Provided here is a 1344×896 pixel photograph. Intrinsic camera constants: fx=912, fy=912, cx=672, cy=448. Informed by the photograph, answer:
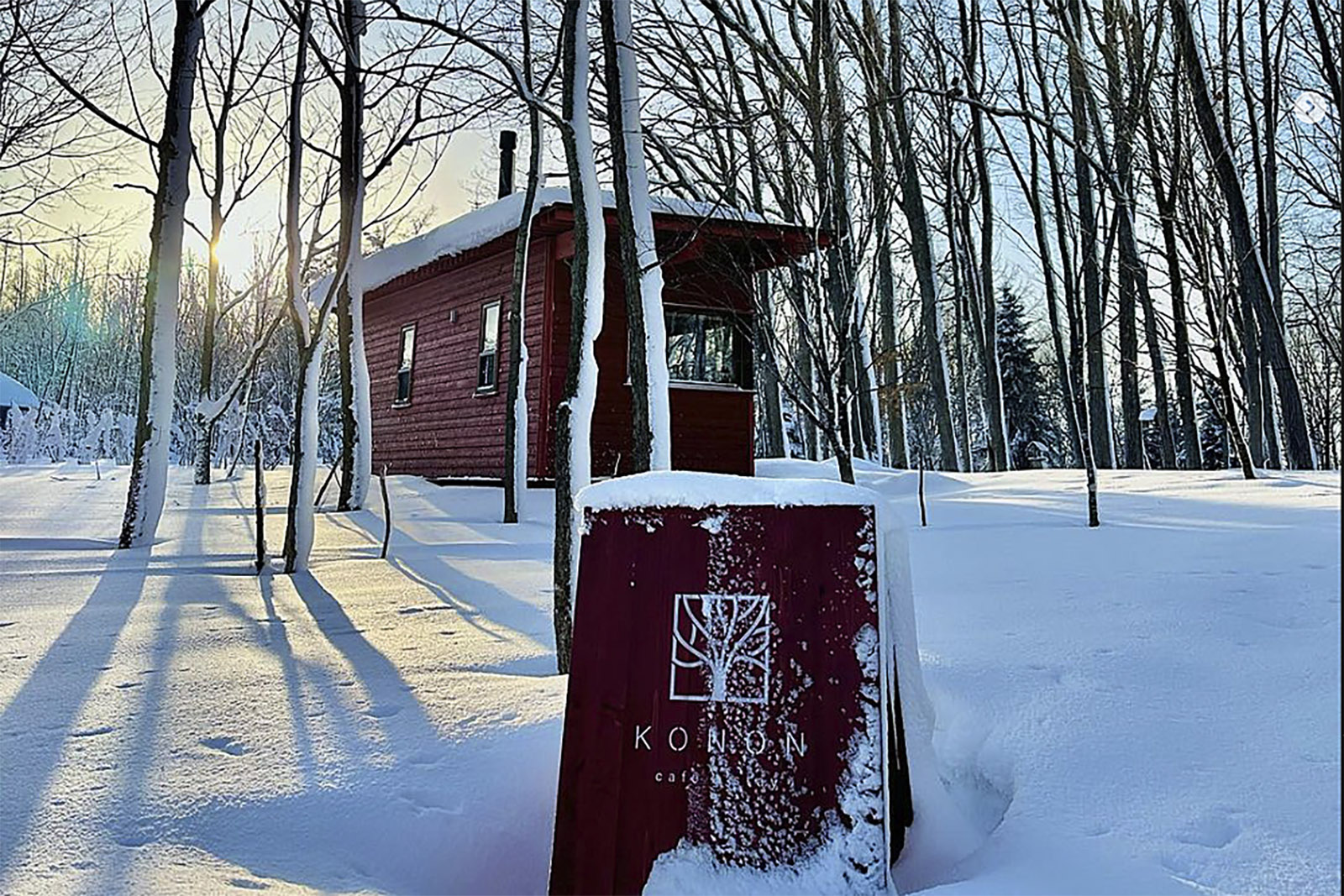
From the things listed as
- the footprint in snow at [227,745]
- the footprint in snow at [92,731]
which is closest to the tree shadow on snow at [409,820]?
the footprint in snow at [227,745]

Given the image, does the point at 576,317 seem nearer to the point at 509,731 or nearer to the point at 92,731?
the point at 509,731

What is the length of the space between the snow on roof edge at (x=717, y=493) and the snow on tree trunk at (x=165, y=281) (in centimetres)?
658

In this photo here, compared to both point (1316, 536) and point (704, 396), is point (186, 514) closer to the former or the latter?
point (704, 396)

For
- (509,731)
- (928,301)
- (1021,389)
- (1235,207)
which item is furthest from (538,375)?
(1021,389)

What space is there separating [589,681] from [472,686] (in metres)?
1.06

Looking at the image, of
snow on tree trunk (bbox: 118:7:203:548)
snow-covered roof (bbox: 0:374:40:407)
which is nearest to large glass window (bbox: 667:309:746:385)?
snow on tree trunk (bbox: 118:7:203:548)

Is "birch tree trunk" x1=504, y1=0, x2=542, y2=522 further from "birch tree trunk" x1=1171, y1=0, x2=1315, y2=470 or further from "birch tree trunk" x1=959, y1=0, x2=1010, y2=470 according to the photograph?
"birch tree trunk" x1=959, y1=0, x2=1010, y2=470

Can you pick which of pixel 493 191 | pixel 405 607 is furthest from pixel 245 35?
pixel 405 607

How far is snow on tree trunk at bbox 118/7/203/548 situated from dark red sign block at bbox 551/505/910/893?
6.63 m

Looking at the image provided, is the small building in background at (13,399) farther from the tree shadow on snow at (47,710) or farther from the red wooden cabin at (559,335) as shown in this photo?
→ the tree shadow on snow at (47,710)

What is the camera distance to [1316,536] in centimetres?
428

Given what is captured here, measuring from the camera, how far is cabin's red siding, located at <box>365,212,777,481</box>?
11.0m

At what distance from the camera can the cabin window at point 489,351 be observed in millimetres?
12102

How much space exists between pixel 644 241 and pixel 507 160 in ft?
35.2
